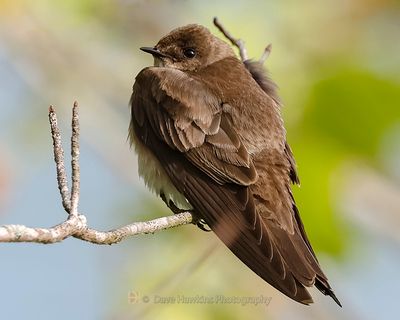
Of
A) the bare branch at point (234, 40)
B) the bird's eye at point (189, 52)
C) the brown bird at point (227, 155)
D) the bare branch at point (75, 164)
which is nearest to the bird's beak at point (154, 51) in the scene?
the brown bird at point (227, 155)

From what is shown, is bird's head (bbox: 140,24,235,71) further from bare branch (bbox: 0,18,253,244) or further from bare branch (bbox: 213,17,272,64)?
bare branch (bbox: 0,18,253,244)

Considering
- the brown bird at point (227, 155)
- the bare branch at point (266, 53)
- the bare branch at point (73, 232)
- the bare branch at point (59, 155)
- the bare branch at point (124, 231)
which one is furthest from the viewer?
the bare branch at point (266, 53)

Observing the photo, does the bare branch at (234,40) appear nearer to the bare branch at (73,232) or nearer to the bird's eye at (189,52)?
the bird's eye at (189,52)

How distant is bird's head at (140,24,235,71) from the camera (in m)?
5.59

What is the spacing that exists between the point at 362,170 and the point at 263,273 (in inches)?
27.9

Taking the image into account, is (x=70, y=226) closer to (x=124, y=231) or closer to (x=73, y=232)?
(x=73, y=232)

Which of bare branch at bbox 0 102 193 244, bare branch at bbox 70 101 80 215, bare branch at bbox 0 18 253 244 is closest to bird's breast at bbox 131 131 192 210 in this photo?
bare branch at bbox 0 18 253 244

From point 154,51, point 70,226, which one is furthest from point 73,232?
point 154,51

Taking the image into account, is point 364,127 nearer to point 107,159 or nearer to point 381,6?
point 381,6

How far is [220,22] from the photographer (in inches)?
210

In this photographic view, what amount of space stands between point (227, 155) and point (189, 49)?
1.15 meters

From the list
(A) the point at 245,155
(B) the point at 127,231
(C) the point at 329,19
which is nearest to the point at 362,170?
(A) the point at 245,155

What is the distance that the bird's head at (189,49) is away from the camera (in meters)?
5.59

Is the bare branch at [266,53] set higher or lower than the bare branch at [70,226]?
higher
